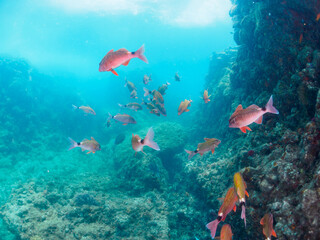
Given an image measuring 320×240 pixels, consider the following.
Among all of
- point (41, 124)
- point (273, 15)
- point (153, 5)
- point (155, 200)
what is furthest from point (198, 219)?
point (153, 5)

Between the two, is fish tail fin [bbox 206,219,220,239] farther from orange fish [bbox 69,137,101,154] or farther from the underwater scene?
orange fish [bbox 69,137,101,154]

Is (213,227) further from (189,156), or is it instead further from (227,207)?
(189,156)

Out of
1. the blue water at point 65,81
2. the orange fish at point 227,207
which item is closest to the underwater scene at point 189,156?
the orange fish at point 227,207

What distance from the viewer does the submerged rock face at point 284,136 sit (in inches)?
111

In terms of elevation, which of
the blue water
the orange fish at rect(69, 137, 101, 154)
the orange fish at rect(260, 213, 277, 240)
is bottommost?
the orange fish at rect(260, 213, 277, 240)

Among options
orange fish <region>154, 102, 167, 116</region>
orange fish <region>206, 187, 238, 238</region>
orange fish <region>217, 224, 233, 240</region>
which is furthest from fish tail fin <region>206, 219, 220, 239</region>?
orange fish <region>154, 102, 167, 116</region>

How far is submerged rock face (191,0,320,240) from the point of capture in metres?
2.81

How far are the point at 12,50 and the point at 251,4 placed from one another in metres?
96.6

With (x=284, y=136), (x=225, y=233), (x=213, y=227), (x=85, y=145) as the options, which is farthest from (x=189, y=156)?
(x=85, y=145)

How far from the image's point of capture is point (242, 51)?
11.4m

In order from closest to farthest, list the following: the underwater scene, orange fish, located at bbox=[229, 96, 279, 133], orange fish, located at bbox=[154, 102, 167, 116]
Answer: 1. orange fish, located at bbox=[229, 96, 279, 133]
2. the underwater scene
3. orange fish, located at bbox=[154, 102, 167, 116]

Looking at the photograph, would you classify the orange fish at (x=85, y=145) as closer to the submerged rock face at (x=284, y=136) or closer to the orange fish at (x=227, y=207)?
the orange fish at (x=227, y=207)

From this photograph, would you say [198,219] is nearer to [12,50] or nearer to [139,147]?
[139,147]

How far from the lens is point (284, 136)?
13.6 feet
